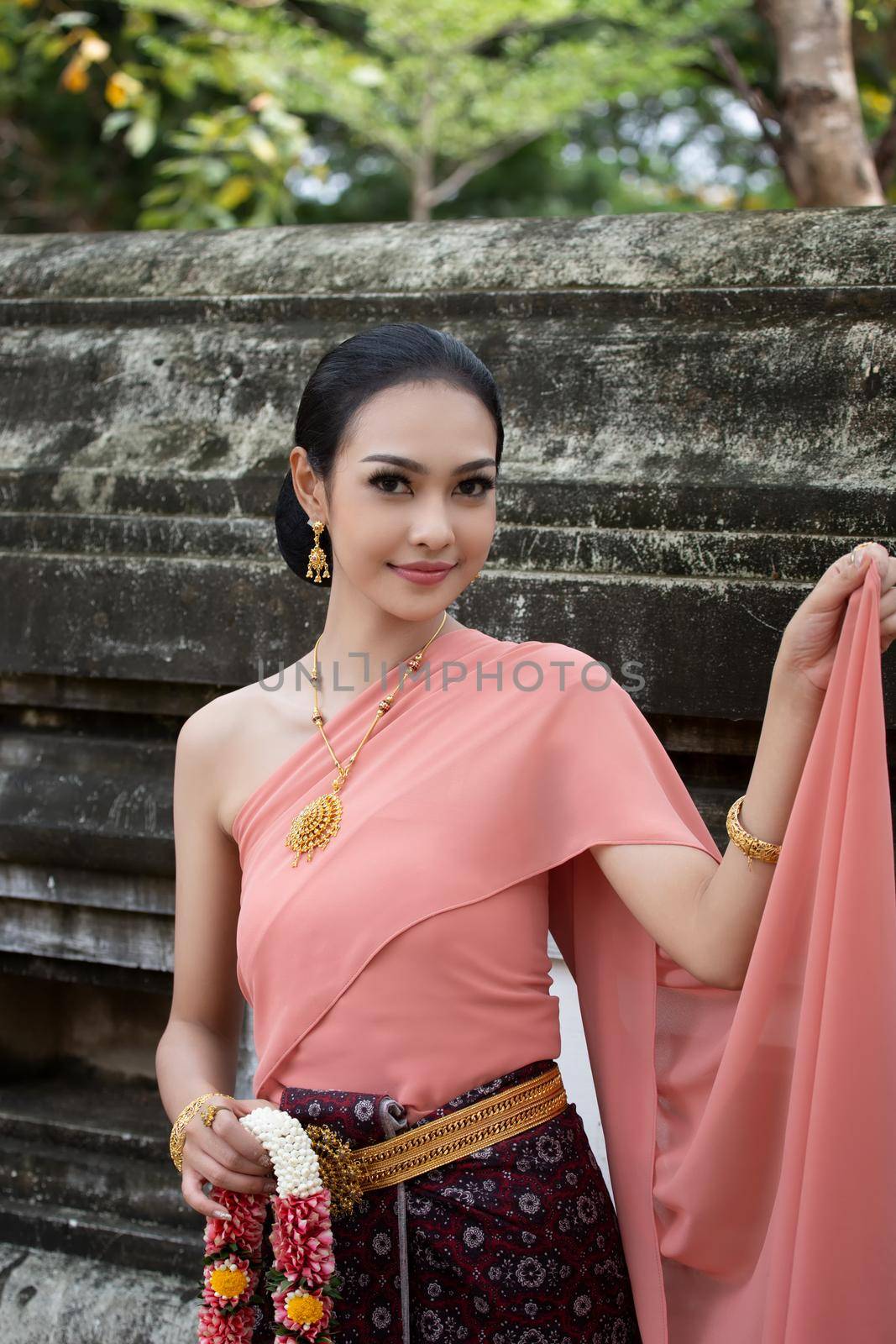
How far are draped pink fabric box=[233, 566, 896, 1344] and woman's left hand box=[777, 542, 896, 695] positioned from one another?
20 millimetres

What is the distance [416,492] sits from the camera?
165cm

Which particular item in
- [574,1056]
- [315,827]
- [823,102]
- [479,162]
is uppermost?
[479,162]

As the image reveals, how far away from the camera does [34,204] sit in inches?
432

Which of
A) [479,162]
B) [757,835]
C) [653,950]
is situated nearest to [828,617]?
[757,835]

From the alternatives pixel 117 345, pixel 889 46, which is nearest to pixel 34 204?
pixel 889 46

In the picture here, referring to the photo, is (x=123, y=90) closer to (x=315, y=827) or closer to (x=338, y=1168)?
(x=315, y=827)

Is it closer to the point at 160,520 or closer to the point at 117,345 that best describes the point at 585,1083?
the point at 160,520

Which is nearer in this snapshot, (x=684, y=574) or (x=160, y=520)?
(x=684, y=574)

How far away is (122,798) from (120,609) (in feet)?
0.99

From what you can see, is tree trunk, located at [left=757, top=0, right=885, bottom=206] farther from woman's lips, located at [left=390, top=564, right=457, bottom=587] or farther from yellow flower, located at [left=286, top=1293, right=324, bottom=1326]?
yellow flower, located at [left=286, top=1293, right=324, bottom=1326]

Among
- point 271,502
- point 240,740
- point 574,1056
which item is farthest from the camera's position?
point 271,502

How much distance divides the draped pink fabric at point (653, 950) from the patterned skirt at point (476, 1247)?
0.21 ft

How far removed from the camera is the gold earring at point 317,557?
71.7 inches

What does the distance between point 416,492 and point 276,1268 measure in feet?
3.00
